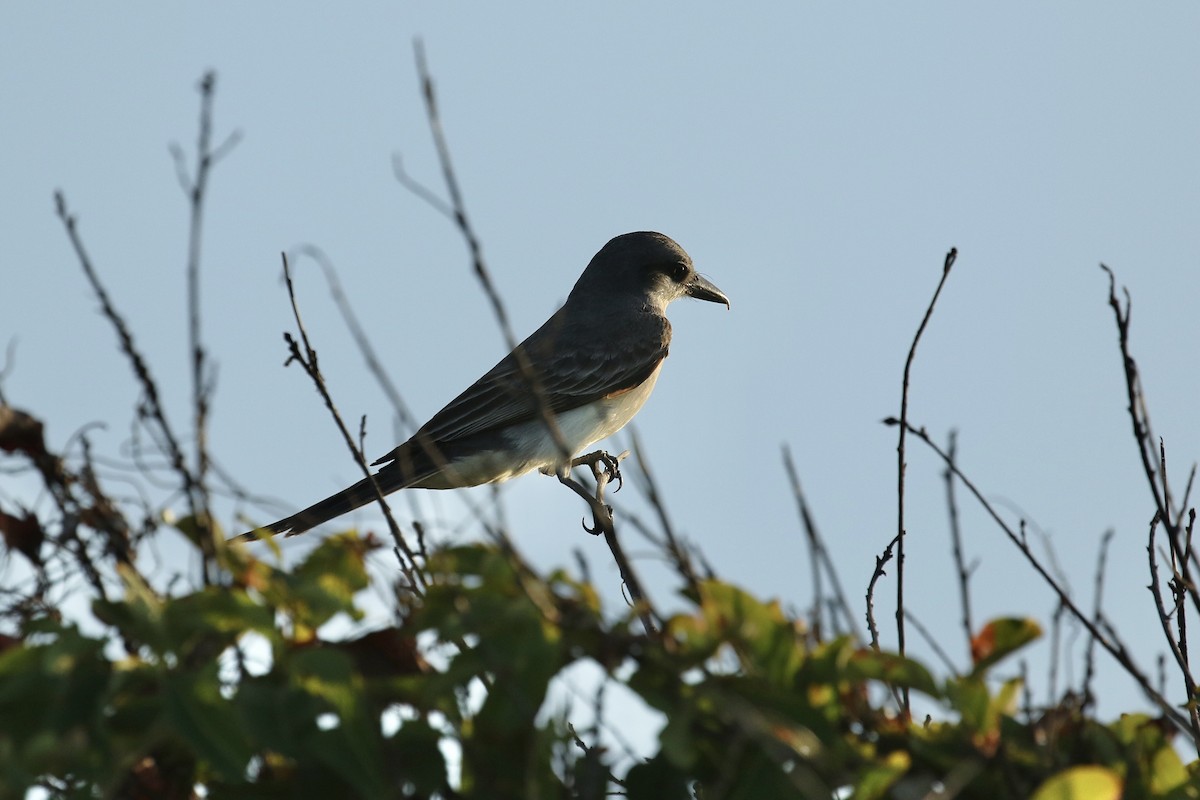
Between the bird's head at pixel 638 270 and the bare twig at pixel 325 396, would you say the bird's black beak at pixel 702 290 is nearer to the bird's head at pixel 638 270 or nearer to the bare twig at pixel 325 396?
the bird's head at pixel 638 270

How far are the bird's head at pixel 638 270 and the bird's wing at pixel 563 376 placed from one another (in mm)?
308

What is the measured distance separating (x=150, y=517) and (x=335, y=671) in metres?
1.04

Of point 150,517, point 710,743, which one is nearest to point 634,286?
point 150,517

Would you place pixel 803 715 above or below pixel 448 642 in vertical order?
below

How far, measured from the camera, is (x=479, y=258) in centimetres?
249

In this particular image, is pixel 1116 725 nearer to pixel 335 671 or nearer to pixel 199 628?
pixel 335 671

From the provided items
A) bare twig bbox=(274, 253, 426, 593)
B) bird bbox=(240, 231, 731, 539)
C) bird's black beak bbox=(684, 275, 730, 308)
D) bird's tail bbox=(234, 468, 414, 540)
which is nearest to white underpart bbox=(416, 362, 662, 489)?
bird bbox=(240, 231, 731, 539)

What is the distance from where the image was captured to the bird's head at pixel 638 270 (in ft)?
34.1

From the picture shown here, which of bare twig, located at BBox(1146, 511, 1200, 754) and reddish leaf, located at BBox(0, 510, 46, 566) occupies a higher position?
reddish leaf, located at BBox(0, 510, 46, 566)

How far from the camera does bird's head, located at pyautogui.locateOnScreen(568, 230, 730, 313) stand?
34.1 ft

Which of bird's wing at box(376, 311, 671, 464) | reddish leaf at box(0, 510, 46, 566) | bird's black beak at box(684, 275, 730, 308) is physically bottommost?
reddish leaf at box(0, 510, 46, 566)

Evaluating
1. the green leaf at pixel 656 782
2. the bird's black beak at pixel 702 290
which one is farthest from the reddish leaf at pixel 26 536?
the bird's black beak at pixel 702 290

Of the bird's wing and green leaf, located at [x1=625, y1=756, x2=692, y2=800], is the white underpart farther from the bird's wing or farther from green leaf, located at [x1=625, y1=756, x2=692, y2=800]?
green leaf, located at [x1=625, y1=756, x2=692, y2=800]

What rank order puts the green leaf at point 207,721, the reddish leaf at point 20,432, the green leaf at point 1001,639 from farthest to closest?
the reddish leaf at point 20,432 < the green leaf at point 1001,639 < the green leaf at point 207,721
